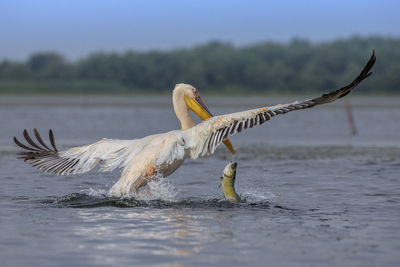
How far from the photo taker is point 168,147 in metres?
8.23

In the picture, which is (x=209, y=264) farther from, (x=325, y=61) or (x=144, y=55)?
(x=144, y=55)

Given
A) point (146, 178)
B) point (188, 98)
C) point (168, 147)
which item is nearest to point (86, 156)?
point (146, 178)

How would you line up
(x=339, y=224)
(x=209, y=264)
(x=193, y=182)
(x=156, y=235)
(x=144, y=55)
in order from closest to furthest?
(x=209, y=264)
(x=156, y=235)
(x=339, y=224)
(x=193, y=182)
(x=144, y=55)

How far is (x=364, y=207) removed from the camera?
335 inches

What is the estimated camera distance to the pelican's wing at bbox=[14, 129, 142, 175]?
8.62 meters

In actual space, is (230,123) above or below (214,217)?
above

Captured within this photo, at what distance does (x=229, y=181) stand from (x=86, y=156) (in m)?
1.69

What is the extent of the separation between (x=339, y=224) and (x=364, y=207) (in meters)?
1.17

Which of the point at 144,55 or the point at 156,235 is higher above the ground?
the point at 144,55

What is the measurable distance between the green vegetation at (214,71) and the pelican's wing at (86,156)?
62698mm

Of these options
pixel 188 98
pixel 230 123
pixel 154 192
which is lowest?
pixel 154 192

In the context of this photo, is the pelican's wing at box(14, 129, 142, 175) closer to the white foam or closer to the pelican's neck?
the pelican's neck

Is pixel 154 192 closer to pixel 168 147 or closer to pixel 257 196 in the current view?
pixel 168 147

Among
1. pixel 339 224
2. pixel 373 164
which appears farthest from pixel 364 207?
pixel 373 164
